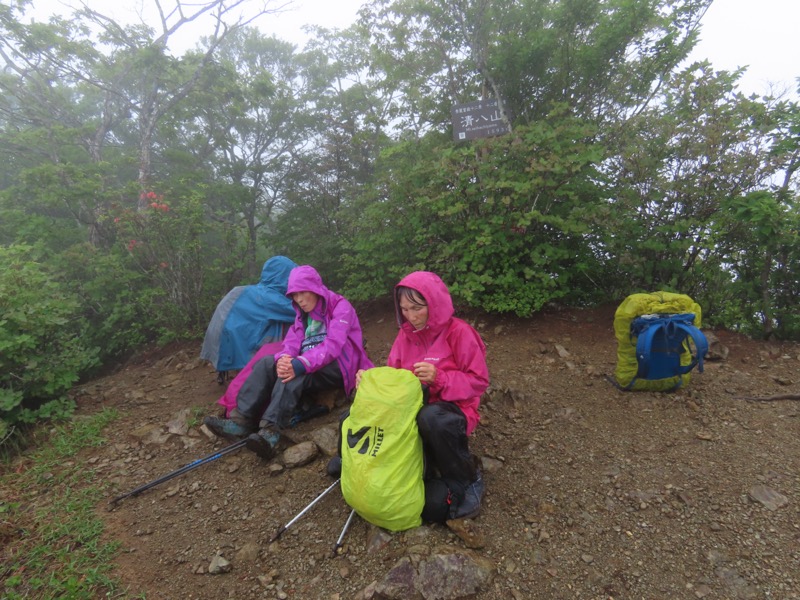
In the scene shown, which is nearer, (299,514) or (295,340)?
(299,514)

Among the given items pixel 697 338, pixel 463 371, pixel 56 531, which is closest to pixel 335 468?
pixel 463 371

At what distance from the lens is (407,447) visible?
2018mm

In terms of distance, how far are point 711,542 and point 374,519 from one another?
1.73 metres

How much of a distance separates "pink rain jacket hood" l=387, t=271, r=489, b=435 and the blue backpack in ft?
4.96

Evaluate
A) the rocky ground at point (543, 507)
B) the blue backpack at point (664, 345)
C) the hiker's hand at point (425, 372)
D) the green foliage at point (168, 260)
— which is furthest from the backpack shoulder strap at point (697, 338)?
the green foliage at point (168, 260)

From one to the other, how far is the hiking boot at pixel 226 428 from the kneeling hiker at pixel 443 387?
3.21 feet

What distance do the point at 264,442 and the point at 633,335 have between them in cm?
303

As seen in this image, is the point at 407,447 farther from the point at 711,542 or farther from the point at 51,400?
the point at 51,400

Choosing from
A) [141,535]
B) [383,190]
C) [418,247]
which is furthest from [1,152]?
[141,535]

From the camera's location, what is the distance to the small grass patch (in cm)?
203

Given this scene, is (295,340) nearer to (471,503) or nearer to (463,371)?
(463,371)

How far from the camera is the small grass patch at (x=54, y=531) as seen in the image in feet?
6.66

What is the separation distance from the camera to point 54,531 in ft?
7.77

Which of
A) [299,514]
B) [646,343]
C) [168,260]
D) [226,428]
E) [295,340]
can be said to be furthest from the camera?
[168,260]
